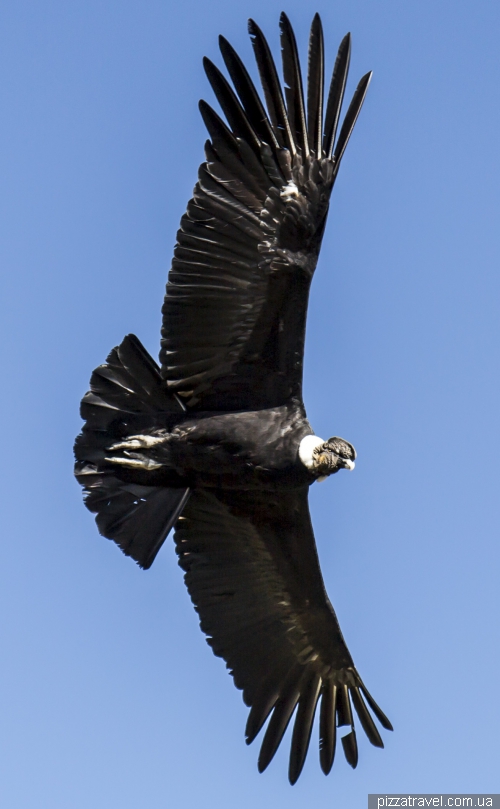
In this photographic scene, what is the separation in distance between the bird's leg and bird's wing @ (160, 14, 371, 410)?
688mm

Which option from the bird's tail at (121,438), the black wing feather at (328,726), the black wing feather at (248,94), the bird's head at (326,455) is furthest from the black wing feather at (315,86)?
the black wing feather at (328,726)

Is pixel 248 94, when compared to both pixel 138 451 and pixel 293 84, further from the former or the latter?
pixel 138 451

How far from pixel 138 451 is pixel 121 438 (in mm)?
160

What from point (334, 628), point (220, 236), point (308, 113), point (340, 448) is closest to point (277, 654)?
point (334, 628)

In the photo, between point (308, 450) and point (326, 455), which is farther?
point (308, 450)

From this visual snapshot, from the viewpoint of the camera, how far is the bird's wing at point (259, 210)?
8773mm

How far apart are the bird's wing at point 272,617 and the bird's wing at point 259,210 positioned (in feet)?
4.94

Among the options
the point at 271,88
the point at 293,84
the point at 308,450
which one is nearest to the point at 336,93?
the point at 293,84

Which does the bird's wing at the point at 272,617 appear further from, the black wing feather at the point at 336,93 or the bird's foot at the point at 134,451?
the black wing feather at the point at 336,93

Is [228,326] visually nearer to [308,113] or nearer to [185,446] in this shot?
[185,446]

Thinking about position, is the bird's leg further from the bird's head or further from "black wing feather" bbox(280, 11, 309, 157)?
"black wing feather" bbox(280, 11, 309, 157)

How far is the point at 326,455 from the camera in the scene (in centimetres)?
902

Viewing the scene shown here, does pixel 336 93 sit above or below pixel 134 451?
above

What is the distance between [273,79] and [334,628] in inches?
175
